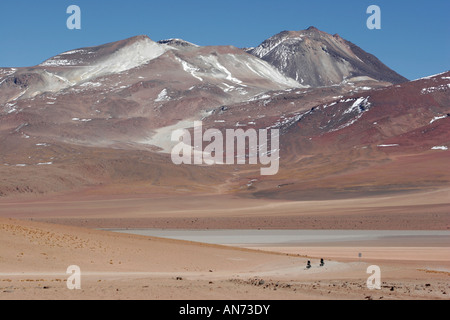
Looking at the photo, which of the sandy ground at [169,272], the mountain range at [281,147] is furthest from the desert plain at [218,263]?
the mountain range at [281,147]

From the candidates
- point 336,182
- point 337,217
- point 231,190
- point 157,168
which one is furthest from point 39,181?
point 337,217

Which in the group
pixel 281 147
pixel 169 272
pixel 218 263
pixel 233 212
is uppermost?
pixel 281 147

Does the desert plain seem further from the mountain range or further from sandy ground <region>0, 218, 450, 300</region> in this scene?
the mountain range

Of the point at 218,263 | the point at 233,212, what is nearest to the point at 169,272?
the point at 218,263

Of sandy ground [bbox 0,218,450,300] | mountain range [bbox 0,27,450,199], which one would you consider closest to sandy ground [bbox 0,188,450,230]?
mountain range [bbox 0,27,450,199]

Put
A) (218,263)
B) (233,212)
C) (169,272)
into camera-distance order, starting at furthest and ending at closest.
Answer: (233,212)
(218,263)
(169,272)

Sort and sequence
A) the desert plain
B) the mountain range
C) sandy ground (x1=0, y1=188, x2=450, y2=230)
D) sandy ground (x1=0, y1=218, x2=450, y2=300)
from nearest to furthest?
sandy ground (x1=0, y1=218, x2=450, y2=300), the desert plain, sandy ground (x1=0, y1=188, x2=450, y2=230), the mountain range

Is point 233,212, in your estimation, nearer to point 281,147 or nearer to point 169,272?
point 169,272

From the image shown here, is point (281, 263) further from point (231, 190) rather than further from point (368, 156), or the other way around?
point (368, 156)

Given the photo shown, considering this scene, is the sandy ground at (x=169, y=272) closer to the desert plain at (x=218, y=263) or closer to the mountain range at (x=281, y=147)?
the desert plain at (x=218, y=263)
